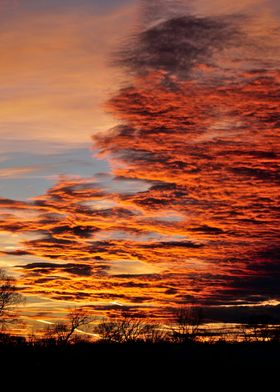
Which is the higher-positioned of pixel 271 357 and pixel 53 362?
pixel 53 362

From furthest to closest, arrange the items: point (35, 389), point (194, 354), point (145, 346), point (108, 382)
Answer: point (145, 346)
point (194, 354)
point (108, 382)
point (35, 389)

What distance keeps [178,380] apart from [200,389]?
39.0 inches

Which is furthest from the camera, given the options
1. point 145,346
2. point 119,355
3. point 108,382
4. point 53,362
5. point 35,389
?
point 145,346

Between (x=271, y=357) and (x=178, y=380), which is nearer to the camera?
(x=178, y=380)

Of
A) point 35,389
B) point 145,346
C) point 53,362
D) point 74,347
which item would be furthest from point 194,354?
point 35,389

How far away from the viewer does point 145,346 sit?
24.5m

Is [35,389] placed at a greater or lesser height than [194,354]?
greater

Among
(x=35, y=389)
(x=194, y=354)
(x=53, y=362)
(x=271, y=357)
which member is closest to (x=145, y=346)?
(x=194, y=354)

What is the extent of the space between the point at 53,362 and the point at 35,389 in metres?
2.83

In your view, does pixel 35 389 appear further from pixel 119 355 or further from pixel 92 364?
pixel 119 355

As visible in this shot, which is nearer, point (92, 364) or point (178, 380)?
point (178, 380)

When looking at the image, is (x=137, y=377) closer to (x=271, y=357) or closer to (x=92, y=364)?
(x=92, y=364)

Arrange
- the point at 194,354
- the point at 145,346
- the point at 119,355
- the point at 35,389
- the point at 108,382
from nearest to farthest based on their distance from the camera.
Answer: the point at 35,389, the point at 108,382, the point at 119,355, the point at 194,354, the point at 145,346

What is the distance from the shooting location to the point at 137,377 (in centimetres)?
1805
